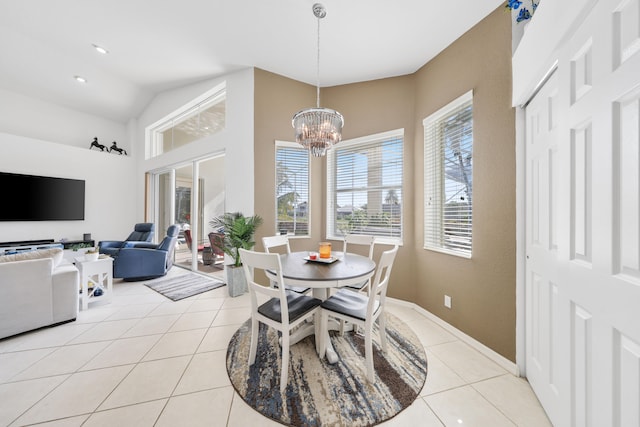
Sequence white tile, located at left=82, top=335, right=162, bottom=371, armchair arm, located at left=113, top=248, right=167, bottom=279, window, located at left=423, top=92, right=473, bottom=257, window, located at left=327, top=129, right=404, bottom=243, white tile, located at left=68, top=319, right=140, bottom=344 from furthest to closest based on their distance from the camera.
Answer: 1. armchair arm, located at left=113, top=248, right=167, bottom=279
2. window, located at left=327, top=129, right=404, bottom=243
3. window, located at left=423, top=92, right=473, bottom=257
4. white tile, located at left=68, top=319, right=140, bottom=344
5. white tile, located at left=82, top=335, right=162, bottom=371

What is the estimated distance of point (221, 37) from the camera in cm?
275

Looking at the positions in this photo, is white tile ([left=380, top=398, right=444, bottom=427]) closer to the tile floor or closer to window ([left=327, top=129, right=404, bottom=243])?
the tile floor

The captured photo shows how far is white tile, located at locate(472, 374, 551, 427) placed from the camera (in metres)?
1.33

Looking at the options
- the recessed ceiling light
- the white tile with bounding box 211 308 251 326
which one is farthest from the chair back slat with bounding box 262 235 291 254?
the recessed ceiling light

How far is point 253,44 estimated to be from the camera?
282 centimetres

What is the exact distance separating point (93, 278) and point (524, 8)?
5.19m

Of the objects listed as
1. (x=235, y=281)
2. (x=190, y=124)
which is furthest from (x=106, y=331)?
(x=190, y=124)

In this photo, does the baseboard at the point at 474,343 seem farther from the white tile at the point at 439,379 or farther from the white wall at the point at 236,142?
the white wall at the point at 236,142

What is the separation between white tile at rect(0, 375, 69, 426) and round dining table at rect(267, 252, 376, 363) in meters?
1.63

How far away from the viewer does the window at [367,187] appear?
306cm

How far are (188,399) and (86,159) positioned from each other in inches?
248

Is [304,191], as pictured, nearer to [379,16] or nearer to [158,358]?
[379,16]

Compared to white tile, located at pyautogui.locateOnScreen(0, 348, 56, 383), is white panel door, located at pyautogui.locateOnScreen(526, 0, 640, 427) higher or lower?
higher

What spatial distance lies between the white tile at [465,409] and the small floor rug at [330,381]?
0.14 m
